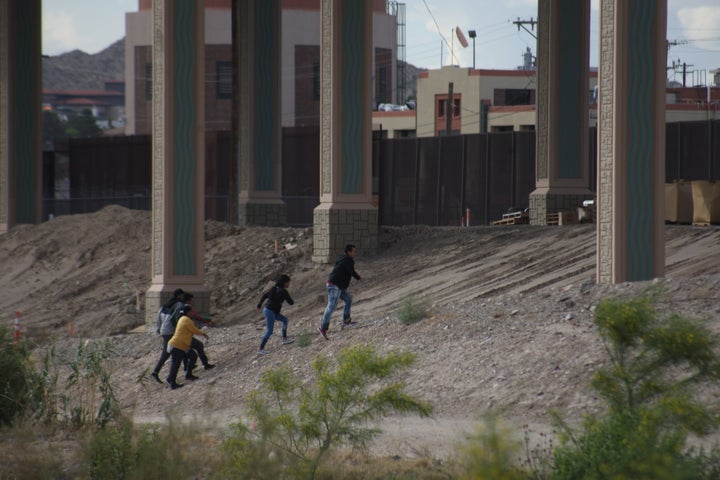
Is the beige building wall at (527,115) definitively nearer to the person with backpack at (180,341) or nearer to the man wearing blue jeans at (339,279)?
the man wearing blue jeans at (339,279)

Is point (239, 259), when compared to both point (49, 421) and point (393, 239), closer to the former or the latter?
point (393, 239)

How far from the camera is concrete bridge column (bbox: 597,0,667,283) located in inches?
760

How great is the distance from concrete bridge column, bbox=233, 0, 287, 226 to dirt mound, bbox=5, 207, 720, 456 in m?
2.15

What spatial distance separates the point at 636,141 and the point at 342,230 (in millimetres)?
9432

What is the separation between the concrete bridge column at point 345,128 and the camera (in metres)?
26.8

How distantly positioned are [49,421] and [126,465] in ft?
12.3

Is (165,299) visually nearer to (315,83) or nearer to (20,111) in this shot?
(20,111)

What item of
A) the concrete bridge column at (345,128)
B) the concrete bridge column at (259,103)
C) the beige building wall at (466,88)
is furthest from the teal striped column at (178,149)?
the beige building wall at (466,88)

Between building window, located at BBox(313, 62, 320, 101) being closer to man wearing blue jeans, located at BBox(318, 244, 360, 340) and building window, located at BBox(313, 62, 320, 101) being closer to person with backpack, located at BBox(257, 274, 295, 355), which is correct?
person with backpack, located at BBox(257, 274, 295, 355)

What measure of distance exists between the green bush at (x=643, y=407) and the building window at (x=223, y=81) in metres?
60.2

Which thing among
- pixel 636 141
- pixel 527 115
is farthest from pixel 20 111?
pixel 527 115

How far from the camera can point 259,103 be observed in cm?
3441

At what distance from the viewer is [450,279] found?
946 inches

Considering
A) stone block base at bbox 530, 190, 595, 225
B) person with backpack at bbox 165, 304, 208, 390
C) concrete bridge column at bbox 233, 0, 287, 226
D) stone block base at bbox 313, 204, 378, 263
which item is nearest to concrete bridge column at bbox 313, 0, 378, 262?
stone block base at bbox 313, 204, 378, 263
